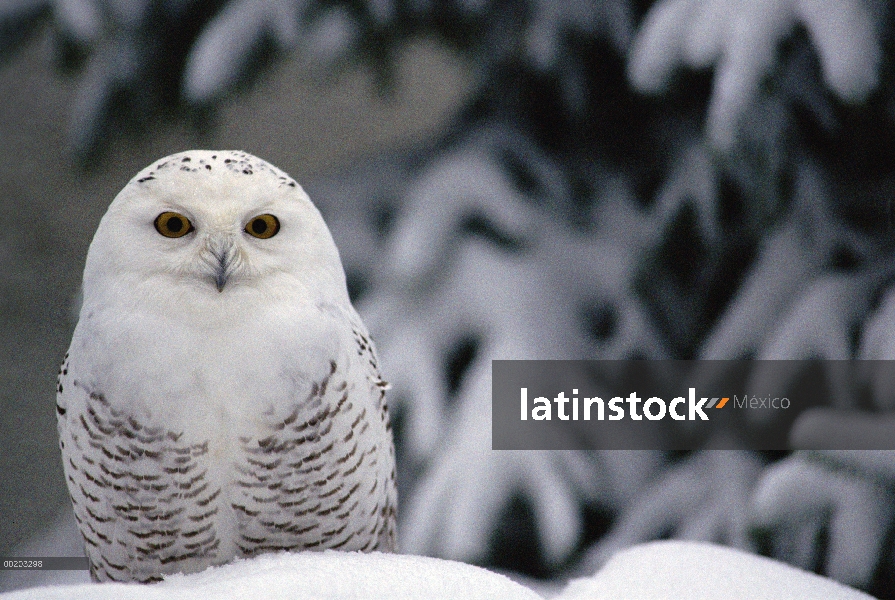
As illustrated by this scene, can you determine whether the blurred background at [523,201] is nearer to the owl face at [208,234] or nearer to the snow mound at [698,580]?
the snow mound at [698,580]

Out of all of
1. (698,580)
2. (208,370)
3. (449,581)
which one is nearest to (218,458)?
(208,370)

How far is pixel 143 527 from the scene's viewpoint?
587mm

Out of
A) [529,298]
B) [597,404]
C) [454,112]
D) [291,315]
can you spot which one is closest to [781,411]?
[597,404]

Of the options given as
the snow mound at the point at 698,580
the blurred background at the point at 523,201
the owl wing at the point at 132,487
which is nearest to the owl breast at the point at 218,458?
the owl wing at the point at 132,487

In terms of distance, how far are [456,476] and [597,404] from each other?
0.85 ft

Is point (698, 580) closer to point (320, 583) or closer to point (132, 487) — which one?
point (320, 583)

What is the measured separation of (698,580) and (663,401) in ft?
2.09

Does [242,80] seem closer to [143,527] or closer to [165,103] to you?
[165,103]

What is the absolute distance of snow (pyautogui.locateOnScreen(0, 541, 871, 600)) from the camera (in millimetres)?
477

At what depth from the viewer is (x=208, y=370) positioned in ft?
1.73

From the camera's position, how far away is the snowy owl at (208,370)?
0.53m

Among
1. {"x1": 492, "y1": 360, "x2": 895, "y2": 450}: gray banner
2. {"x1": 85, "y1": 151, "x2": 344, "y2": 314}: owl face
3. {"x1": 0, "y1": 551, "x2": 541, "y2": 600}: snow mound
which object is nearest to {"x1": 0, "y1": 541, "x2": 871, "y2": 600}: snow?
{"x1": 0, "y1": 551, "x2": 541, "y2": 600}: snow mound

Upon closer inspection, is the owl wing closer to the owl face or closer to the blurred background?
the owl face

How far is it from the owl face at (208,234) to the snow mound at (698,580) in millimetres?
346
